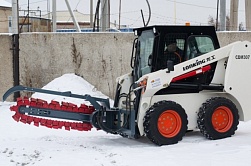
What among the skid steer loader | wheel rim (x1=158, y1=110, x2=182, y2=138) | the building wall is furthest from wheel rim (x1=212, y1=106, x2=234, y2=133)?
the building wall

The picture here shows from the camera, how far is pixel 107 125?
29.3 ft

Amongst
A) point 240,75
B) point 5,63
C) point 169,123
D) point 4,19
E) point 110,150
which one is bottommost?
point 110,150

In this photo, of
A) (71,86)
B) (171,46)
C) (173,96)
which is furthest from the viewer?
(71,86)

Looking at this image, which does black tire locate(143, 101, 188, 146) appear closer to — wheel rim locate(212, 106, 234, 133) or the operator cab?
wheel rim locate(212, 106, 234, 133)

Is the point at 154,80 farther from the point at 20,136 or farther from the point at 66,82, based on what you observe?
the point at 66,82

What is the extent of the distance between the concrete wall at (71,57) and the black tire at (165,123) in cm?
595

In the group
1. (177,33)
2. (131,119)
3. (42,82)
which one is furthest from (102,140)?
(42,82)

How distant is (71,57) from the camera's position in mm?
15148

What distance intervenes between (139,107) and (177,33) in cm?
157

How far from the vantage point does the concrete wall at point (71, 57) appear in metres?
14.8

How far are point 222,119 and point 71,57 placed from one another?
715cm

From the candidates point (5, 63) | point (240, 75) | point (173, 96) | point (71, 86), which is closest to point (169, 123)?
point (173, 96)

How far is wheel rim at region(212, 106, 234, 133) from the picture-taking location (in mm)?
8992

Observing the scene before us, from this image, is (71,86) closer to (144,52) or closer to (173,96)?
(144,52)
